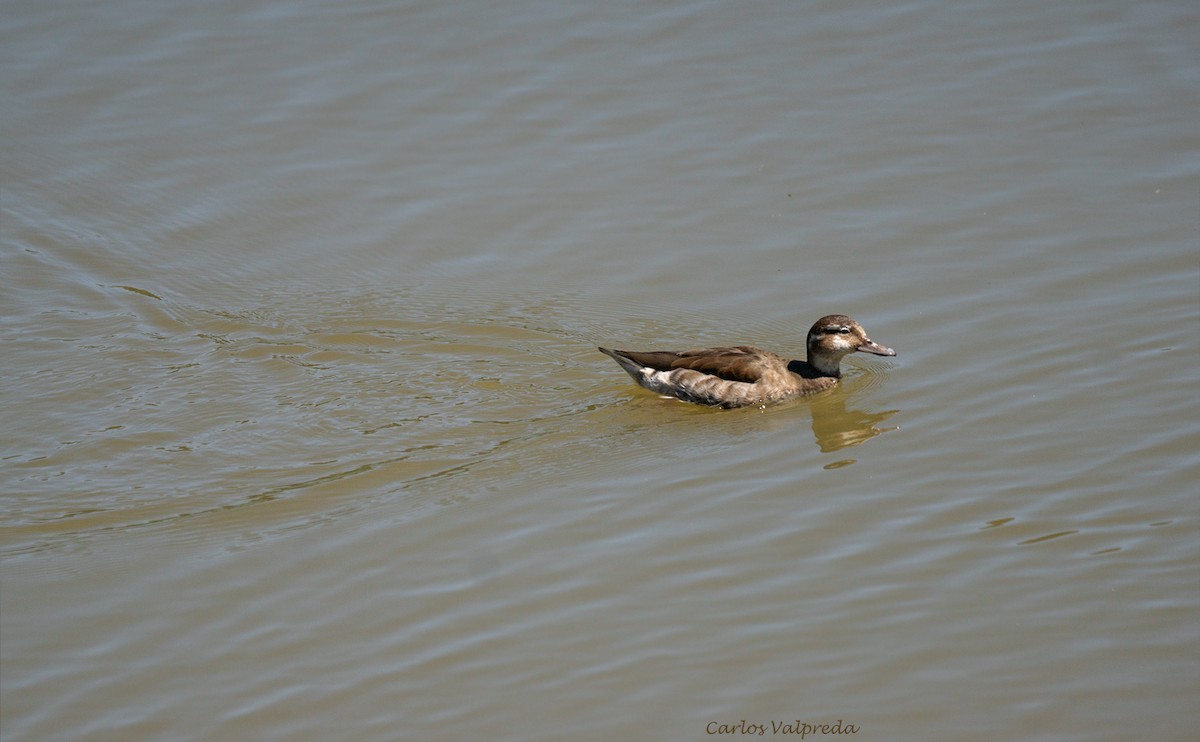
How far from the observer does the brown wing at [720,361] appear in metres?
10.0

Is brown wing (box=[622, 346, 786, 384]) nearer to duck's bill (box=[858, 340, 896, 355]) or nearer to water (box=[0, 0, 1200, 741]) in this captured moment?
water (box=[0, 0, 1200, 741])

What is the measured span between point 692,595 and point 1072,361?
12.8 ft

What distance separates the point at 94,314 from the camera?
11203mm

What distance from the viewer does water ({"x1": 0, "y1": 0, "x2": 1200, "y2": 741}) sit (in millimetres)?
6242

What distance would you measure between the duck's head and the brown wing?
15.7 inches

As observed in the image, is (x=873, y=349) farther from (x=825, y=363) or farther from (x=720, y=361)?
(x=720, y=361)

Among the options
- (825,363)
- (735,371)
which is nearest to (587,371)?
(735,371)

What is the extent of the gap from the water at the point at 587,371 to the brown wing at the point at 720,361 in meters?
0.28

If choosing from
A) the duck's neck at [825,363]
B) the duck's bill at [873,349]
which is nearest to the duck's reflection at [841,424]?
the duck's neck at [825,363]

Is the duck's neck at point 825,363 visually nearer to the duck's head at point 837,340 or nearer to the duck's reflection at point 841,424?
the duck's head at point 837,340

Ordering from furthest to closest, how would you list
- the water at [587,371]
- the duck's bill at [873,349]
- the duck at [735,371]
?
the duck at [735,371] < the duck's bill at [873,349] < the water at [587,371]

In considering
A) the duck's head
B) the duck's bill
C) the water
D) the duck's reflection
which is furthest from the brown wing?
the duck's bill

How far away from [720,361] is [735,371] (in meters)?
0.14

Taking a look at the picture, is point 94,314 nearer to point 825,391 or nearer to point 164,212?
point 164,212
